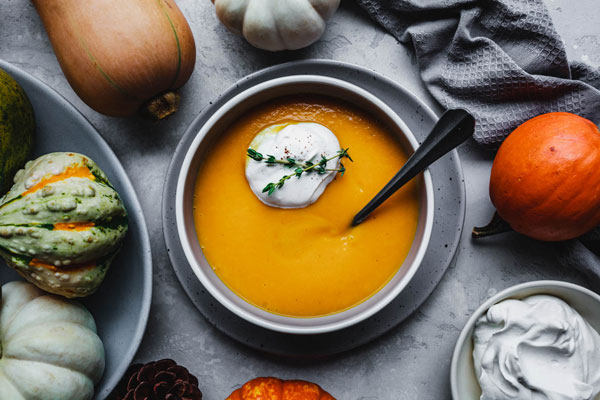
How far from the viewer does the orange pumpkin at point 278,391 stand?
1374 millimetres

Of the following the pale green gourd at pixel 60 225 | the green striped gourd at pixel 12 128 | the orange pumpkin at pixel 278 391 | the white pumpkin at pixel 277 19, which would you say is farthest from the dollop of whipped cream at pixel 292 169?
the green striped gourd at pixel 12 128

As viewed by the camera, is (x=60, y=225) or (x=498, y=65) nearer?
(x=60, y=225)

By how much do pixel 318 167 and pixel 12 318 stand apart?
2.88 feet

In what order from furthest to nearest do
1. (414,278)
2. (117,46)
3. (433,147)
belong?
(414,278)
(117,46)
(433,147)

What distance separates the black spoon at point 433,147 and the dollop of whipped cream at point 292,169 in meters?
0.14

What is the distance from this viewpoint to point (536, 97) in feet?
4.85

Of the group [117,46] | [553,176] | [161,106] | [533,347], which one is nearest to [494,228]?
[553,176]

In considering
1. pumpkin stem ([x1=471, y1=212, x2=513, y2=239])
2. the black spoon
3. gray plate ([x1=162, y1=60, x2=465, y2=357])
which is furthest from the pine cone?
pumpkin stem ([x1=471, y1=212, x2=513, y2=239])

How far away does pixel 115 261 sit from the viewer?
143 centimetres

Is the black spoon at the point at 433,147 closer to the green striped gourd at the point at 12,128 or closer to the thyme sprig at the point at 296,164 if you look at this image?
the thyme sprig at the point at 296,164

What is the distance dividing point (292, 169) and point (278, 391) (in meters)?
0.60

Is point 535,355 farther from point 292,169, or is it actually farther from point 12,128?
point 12,128

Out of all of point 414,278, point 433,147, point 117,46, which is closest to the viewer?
point 433,147

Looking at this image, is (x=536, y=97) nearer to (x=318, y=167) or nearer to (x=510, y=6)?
(x=510, y=6)
